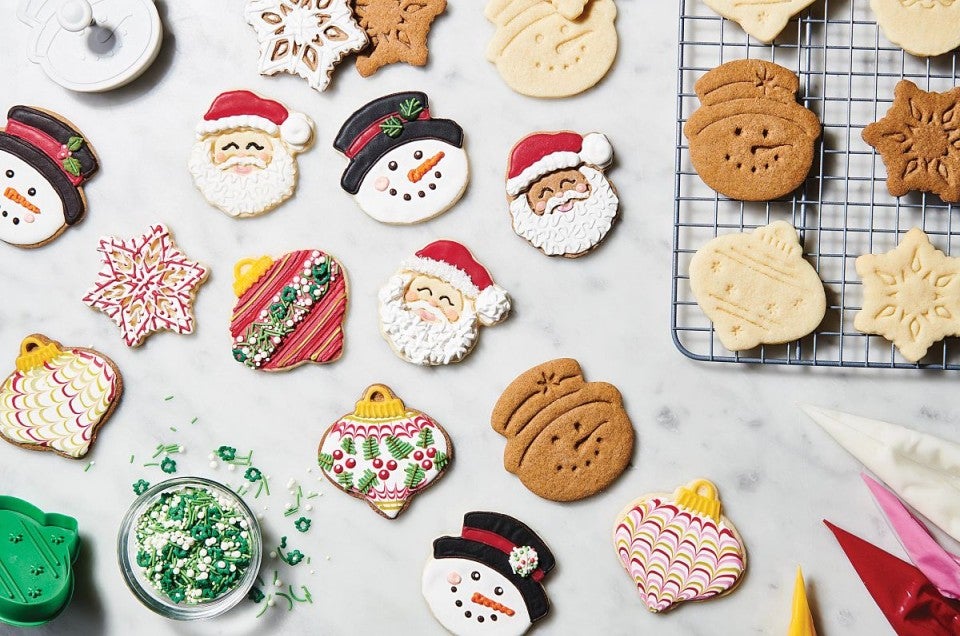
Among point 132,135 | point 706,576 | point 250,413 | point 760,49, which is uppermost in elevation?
point 760,49

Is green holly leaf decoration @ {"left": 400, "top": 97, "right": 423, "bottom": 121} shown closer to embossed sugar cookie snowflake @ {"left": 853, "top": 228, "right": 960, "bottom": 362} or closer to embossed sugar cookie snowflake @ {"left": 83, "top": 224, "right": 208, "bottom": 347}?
embossed sugar cookie snowflake @ {"left": 83, "top": 224, "right": 208, "bottom": 347}

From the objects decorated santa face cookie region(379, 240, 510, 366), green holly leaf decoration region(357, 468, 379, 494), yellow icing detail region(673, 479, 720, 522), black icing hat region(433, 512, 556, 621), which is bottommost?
black icing hat region(433, 512, 556, 621)

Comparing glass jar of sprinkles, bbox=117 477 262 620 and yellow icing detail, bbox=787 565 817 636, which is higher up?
glass jar of sprinkles, bbox=117 477 262 620

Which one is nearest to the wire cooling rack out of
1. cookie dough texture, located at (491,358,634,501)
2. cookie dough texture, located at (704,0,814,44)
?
cookie dough texture, located at (704,0,814,44)

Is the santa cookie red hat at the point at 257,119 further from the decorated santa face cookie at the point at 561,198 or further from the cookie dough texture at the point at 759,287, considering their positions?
the cookie dough texture at the point at 759,287

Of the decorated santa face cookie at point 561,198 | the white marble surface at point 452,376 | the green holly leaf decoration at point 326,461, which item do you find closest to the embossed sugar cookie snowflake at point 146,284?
the white marble surface at point 452,376

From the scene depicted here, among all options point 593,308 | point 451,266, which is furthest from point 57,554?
point 593,308

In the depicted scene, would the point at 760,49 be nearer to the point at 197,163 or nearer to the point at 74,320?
the point at 197,163
